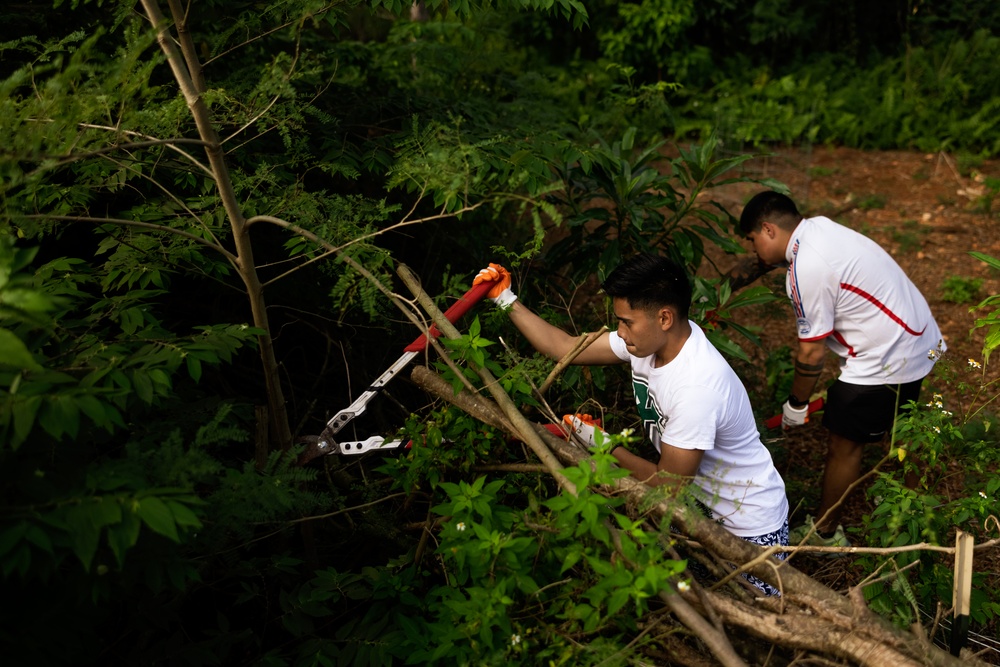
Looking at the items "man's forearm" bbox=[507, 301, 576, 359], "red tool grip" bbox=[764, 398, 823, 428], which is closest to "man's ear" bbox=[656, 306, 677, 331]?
"man's forearm" bbox=[507, 301, 576, 359]

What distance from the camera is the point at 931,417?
2.92 m

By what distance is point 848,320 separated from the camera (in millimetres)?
3707

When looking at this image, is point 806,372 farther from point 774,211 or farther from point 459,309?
point 459,309

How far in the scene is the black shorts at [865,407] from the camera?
12.4ft

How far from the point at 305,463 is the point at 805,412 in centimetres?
258

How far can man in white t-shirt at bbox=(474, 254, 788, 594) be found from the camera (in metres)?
2.60

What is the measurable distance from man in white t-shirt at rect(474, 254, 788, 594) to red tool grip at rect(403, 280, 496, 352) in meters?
0.58

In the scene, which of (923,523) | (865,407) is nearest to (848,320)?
(865,407)

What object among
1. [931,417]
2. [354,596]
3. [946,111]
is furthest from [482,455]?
[946,111]

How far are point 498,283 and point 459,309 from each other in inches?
11.9

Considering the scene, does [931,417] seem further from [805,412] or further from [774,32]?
[774,32]

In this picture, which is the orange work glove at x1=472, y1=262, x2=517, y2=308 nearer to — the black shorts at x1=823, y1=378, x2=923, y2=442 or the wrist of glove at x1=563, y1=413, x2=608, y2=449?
the wrist of glove at x1=563, y1=413, x2=608, y2=449

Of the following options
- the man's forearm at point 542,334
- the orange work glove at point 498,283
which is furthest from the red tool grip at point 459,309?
the man's forearm at point 542,334

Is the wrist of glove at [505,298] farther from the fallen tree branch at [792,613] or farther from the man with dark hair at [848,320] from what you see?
the man with dark hair at [848,320]
